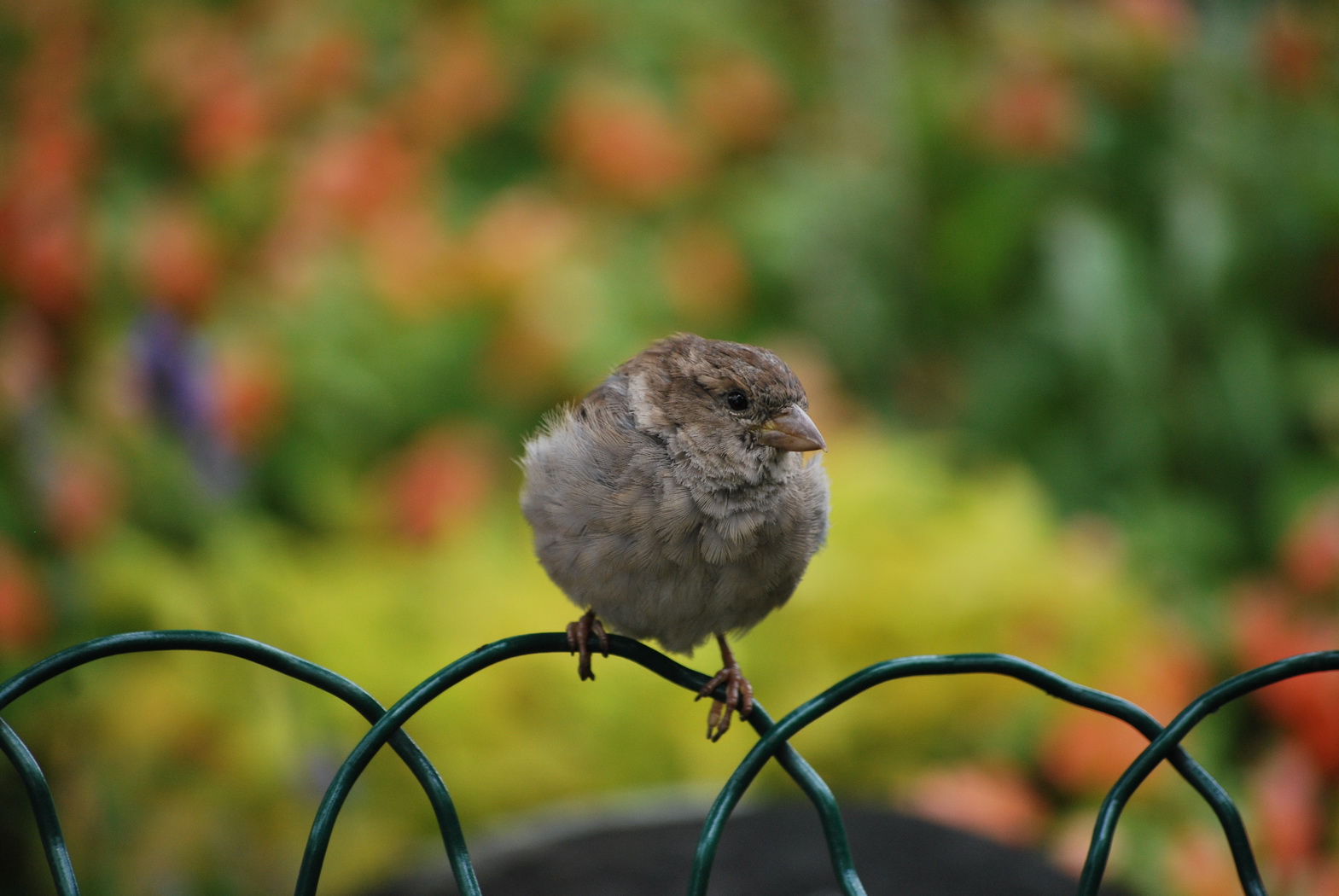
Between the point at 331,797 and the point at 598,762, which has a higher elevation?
the point at 598,762

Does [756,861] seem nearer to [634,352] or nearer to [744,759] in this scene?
[744,759]

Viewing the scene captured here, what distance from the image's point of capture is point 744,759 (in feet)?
3.68

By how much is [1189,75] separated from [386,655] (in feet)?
9.33

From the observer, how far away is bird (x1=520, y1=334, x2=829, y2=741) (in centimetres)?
146

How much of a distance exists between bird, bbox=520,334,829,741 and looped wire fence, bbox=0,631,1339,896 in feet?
0.86

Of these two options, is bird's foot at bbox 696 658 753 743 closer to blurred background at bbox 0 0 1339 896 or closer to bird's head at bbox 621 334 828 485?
bird's head at bbox 621 334 828 485

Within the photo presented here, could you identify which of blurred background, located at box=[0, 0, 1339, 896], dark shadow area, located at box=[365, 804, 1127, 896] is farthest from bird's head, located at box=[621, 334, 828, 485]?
blurred background, located at box=[0, 0, 1339, 896]

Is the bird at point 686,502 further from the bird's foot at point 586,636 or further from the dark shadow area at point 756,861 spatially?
the dark shadow area at point 756,861

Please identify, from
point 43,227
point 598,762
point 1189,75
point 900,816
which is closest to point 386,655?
point 598,762

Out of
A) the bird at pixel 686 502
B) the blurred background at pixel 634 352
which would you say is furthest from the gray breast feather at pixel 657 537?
the blurred background at pixel 634 352

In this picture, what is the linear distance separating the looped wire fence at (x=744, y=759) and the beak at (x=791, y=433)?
431 mm

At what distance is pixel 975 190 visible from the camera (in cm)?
405

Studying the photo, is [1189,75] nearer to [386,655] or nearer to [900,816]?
[900,816]

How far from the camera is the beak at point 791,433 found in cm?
152
